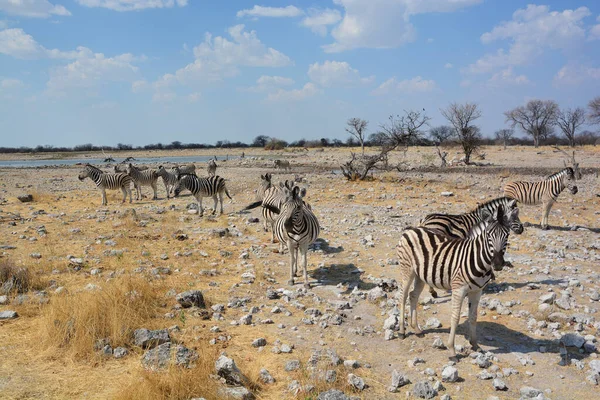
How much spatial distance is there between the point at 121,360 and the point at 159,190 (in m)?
19.8

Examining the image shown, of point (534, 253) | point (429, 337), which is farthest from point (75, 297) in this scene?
point (534, 253)

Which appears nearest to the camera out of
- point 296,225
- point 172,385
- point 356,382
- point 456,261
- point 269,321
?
point 172,385

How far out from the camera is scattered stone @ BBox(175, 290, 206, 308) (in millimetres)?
7203

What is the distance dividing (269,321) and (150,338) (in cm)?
183

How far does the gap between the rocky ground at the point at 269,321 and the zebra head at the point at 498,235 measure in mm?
1289

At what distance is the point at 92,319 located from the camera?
6164mm

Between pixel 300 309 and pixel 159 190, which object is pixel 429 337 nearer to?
A: pixel 300 309

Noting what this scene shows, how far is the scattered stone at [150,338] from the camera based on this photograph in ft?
19.3

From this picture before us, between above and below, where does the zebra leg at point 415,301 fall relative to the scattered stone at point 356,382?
above

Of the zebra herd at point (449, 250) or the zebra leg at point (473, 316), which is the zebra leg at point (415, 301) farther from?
the zebra leg at point (473, 316)

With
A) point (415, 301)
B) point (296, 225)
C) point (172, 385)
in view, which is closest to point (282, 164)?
point (296, 225)

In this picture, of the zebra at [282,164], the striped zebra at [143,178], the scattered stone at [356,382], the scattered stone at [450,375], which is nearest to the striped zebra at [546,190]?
the scattered stone at [450,375]

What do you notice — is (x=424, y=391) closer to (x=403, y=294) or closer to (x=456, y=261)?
(x=403, y=294)

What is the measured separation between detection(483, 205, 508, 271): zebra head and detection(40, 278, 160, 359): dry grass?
5053 mm
